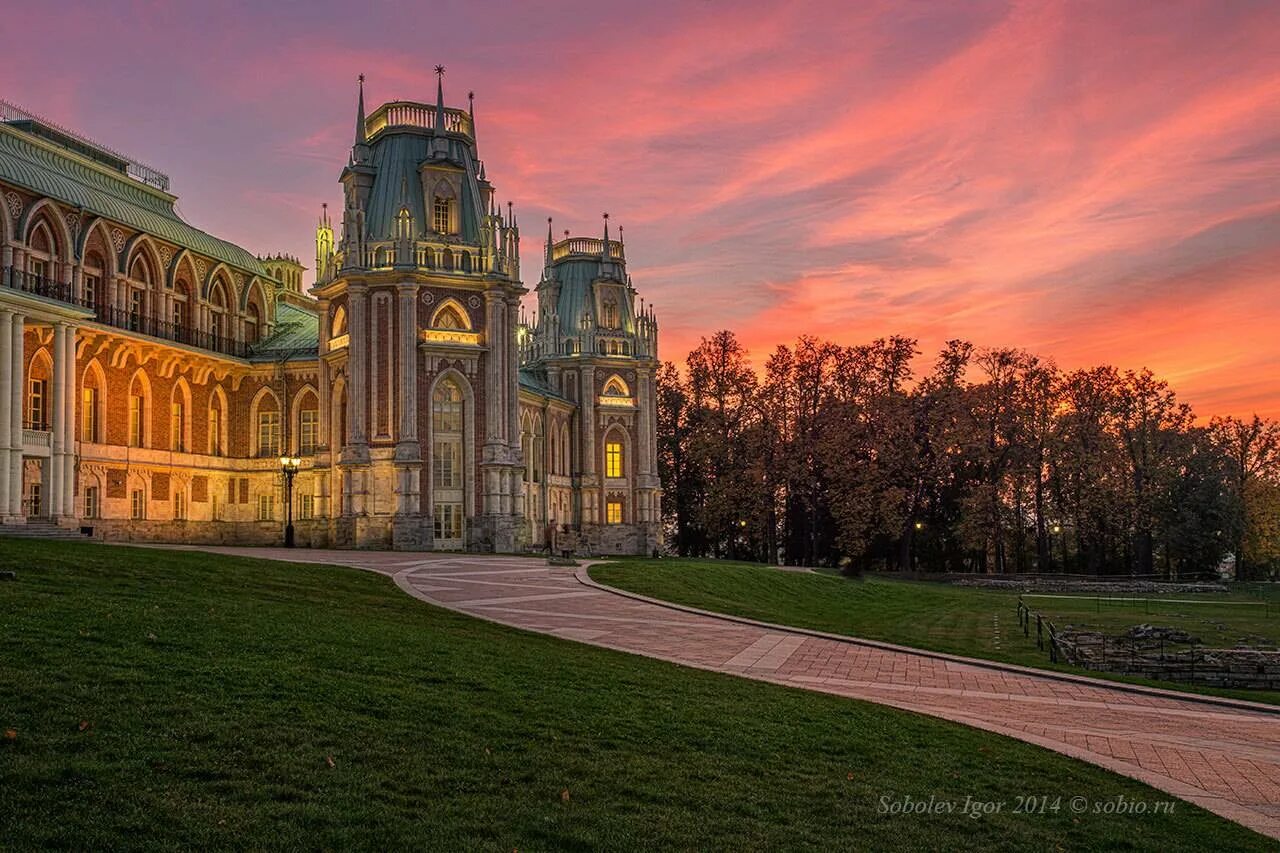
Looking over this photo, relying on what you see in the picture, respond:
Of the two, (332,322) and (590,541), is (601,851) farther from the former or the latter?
(590,541)

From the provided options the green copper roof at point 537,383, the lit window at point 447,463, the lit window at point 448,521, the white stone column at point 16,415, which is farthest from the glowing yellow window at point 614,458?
the white stone column at point 16,415

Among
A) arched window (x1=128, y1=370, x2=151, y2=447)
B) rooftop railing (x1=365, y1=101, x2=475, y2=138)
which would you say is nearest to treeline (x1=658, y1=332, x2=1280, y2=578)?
rooftop railing (x1=365, y1=101, x2=475, y2=138)

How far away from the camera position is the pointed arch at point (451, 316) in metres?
50.2

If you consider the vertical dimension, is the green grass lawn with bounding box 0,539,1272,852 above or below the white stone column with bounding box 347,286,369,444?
below

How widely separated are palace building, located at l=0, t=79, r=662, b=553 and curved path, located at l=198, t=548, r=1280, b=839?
21134 millimetres

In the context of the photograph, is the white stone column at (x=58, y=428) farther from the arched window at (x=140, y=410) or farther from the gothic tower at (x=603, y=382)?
the gothic tower at (x=603, y=382)

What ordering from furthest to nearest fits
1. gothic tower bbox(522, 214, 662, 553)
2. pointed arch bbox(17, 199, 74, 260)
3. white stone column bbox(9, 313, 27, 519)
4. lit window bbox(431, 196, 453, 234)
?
1. gothic tower bbox(522, 214, 662, 553)
2. lit window bbox(431, 196, 453, 234)
3. pointed arch bbox(17, 199, 74, 260)
4. white stone column bbox(9, 313, 27, 519)

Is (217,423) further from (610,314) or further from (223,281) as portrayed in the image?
(610,314)

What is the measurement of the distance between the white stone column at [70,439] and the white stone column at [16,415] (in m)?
3.55

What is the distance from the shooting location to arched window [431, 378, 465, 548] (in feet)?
163

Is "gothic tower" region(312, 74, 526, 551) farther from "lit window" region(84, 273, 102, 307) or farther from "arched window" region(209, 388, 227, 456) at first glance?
"lit window" region(84, 273, 102, 307)

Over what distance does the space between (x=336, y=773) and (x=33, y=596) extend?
7594 millimetres

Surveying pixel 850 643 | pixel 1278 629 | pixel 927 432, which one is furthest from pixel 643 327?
pixel 850 643

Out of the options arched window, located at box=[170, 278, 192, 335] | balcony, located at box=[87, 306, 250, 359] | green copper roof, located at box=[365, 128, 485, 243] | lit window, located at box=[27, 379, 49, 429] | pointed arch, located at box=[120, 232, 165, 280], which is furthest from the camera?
arched window, located at box=[170, 278, 192, 335]
